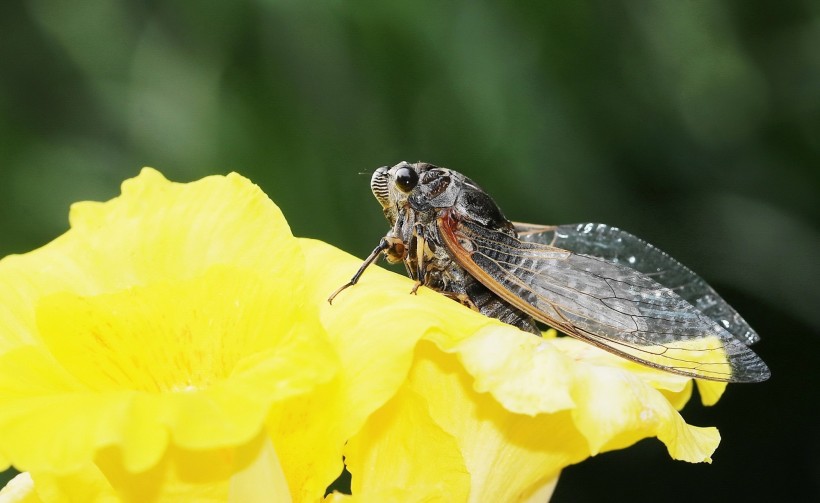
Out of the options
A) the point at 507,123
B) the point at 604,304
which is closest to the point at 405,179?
the point at 604,304

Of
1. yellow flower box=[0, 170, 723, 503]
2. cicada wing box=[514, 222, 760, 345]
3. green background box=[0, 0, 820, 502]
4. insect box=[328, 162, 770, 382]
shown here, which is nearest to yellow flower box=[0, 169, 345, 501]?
yellow flower box=[0, 170, 723, 503]

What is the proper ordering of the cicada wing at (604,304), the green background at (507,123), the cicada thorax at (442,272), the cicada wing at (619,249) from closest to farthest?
1. the cicada wing at (604,304)
2. the cicada thorax at (442,272)
3. the cicada wing at (619,249)
4. the green background at (507,123)

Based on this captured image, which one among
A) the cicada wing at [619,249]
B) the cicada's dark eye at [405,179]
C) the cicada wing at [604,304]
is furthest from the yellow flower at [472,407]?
the cicada wing at [619,249]

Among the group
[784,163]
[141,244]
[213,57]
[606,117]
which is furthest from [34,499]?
[784,163]

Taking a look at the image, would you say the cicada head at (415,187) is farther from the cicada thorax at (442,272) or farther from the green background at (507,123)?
the green background at (507,123)

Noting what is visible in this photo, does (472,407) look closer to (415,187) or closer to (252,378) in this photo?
(252,378)

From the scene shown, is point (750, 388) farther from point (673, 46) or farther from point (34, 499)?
point (34, 499)
